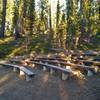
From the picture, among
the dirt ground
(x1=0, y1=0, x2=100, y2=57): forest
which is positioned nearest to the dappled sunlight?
the dirt ground

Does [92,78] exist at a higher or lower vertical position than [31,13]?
lower

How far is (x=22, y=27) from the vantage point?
143 feet

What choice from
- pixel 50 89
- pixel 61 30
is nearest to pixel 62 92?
pixel 50 89

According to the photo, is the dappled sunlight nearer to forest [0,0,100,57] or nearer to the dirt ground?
the dirt ground

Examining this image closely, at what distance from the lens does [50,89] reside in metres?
12.5

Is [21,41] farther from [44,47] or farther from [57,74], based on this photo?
[57,74]

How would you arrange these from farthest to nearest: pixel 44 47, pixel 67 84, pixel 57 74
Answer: pixel 44 47, pixel 57 74, pixel 67 84

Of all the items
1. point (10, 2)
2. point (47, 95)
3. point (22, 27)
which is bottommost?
point (47, 95)

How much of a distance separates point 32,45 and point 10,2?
38.5 m

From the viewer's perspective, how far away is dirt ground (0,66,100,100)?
11.3m

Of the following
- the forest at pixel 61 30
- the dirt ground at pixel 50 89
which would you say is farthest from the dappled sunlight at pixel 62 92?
the forest at pixel 61 30

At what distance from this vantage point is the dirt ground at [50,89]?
444 inches

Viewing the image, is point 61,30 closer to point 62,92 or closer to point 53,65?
point 53,65

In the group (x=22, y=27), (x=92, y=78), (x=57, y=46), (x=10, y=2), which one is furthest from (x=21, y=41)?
(x=10, y=2)
